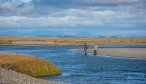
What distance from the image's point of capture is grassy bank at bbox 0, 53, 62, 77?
150 ft

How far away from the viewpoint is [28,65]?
1831 inches

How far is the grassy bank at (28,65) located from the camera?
45844 mm

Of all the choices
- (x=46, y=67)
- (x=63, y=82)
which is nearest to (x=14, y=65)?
(x=46, y=67)

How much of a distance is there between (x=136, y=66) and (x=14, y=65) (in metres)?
24.7

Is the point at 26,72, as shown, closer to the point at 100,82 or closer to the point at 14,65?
the point at 14,65

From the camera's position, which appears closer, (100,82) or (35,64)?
(100,82)

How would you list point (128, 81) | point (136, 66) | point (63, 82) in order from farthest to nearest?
point (136, 66) < point (128, 81) < point (63, 82)

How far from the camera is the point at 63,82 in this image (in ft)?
135

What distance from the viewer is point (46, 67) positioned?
48.0 meters

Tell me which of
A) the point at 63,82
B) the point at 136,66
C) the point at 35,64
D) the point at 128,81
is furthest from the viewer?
the point at 136,66

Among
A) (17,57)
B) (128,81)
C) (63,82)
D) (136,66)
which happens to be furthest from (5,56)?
(136,66)

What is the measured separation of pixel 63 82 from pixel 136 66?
83.2 feet

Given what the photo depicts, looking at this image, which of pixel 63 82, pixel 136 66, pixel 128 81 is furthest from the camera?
pixel 136 66

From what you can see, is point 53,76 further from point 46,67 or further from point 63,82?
point 63,82
